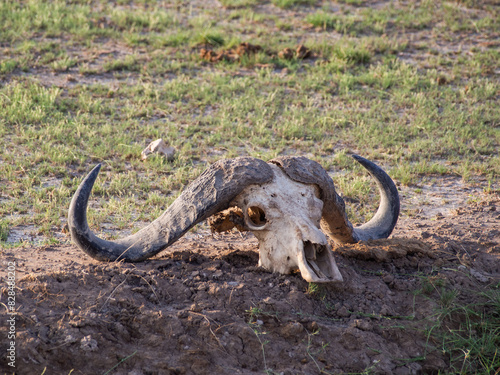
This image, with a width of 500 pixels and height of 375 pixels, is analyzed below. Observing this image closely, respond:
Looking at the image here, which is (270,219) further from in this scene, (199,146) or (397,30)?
(397,30)

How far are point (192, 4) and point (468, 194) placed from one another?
8.20 m

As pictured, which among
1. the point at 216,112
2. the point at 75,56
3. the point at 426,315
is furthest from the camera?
the point at 75,56

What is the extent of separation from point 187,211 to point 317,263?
96cm

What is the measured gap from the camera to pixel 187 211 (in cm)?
395

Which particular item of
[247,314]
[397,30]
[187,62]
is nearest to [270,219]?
[247,314]

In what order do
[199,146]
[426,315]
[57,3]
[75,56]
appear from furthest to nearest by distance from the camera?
[57,3] → [75,56] → [199,146] → [426,315]

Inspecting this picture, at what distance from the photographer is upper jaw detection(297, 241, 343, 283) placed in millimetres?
3510

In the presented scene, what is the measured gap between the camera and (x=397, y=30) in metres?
11.9

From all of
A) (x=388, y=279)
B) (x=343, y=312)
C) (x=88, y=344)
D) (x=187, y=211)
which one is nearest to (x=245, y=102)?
(x=187, y=211)

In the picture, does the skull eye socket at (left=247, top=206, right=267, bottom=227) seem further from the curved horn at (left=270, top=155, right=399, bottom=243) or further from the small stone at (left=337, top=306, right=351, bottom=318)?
the small stone at (left=337, top=306, right=351, bottom=318)

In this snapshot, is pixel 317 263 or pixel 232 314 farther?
pixel 317 263

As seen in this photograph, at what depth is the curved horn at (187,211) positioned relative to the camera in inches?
154

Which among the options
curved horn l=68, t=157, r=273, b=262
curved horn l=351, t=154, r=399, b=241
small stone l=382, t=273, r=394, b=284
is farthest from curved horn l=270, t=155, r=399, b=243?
small stone l=382, t=273, r=394, b=284

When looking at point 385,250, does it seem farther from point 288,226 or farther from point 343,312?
point 288,226
